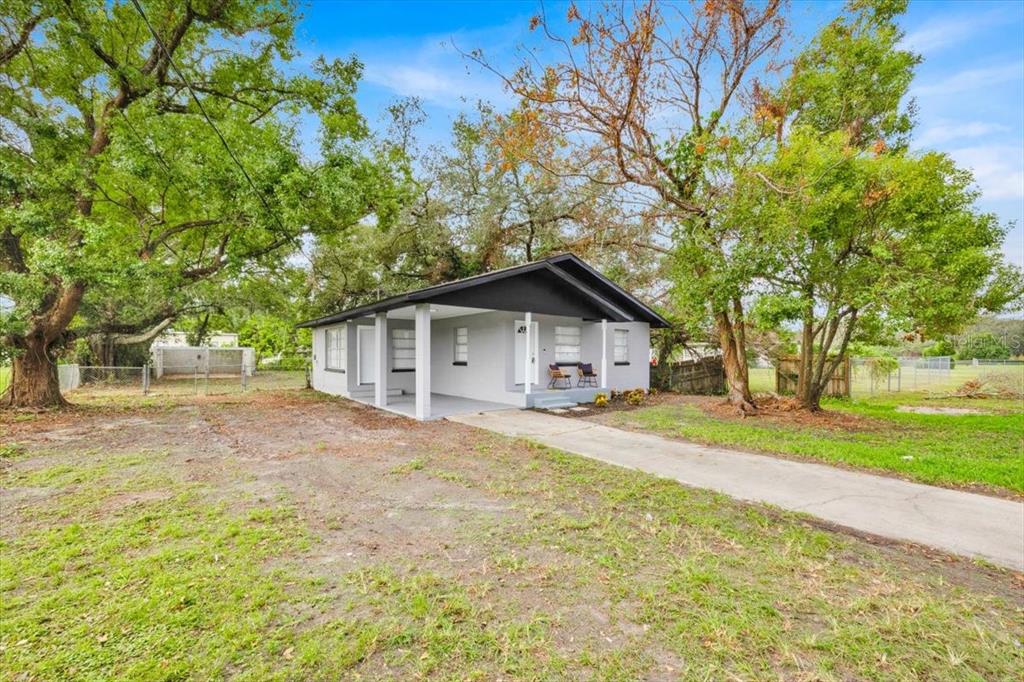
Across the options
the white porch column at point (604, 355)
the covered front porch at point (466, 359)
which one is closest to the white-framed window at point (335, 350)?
the covered front porch at point (466, 359)

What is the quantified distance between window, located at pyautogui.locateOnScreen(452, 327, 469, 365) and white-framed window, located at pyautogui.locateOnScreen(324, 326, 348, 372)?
137 inches

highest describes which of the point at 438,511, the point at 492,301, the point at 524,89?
the point at 524,89

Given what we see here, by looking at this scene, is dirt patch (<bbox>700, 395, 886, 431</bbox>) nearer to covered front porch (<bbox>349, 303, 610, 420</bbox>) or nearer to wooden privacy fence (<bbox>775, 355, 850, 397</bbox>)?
wooden privacy fence (<bbox>775, 355, 850, 397</bbox>)

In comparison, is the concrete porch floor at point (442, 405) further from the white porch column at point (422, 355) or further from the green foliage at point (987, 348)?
the green foliage at point (987, 348)

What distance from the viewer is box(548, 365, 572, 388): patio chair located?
1273 centimetres

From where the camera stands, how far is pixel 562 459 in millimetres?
6484

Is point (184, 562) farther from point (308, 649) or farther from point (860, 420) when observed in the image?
point (860, 420)

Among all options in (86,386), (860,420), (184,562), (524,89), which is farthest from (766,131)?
(86,386)

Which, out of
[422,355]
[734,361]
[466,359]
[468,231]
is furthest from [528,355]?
[468,231]

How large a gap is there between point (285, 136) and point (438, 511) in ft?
34.7

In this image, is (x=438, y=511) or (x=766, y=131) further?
(x=766, y=131)

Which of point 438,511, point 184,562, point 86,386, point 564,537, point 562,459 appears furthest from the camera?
point 86,386

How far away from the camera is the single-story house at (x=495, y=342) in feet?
34.9

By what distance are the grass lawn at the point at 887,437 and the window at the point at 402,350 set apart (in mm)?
6559
